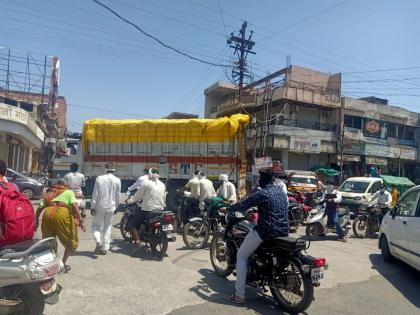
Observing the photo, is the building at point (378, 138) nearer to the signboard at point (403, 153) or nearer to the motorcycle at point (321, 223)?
the signboard at point (403, 153)

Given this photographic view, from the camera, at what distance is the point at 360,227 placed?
38.8 feet

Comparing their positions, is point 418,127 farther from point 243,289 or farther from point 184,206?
point 243,289

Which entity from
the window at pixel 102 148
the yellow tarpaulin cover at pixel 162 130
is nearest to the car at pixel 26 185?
the yellow tarpaulin cover at pixel 162 130

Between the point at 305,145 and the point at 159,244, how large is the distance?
24149mm

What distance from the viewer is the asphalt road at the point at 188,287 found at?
193 inches

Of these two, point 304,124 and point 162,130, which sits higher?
point 304,124

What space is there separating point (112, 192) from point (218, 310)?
3.70 meters

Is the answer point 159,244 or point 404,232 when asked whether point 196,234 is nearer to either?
point 159,244

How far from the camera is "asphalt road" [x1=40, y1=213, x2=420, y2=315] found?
4.91m

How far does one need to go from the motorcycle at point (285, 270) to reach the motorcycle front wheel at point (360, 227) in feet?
22.8

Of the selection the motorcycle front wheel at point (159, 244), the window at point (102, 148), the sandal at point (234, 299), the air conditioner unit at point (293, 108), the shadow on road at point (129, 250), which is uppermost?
the air conditioner unit at point (293, 108)

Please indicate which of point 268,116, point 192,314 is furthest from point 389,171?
point 192,314

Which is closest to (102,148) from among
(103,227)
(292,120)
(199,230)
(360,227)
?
(199,230)

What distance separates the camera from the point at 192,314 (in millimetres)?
4676
